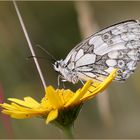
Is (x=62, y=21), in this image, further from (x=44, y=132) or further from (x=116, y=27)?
(x=116, y=27)

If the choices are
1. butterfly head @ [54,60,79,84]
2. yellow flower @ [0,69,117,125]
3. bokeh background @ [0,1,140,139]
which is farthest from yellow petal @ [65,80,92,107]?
bokeh background @ [0,1,140,139]

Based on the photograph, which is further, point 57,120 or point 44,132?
point 44,132

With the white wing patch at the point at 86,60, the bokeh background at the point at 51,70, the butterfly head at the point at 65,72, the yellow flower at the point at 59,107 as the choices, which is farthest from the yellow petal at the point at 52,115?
the bokeh background at the point at 51,70

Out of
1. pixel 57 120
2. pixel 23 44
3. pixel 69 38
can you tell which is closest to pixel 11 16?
pixel 23 44

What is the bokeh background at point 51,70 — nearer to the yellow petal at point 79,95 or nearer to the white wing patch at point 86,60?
the white wing patch at point 86,60

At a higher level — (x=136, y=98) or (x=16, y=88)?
(x=16, y=88)

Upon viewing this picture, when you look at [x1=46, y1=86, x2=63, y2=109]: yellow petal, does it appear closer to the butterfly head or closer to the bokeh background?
the butterfly head
